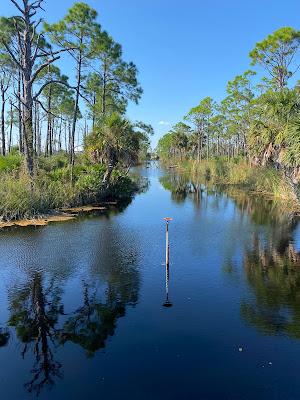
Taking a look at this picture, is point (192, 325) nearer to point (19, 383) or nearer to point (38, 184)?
point (19, 383)

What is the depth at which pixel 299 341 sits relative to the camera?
5.93 m

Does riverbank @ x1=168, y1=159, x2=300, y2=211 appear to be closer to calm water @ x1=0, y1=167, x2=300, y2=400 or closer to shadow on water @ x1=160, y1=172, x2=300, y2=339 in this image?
shadow on water @ x1=160, y1=172, x2=300, y2=339

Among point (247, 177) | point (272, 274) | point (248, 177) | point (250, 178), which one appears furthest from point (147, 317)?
point (247, 177)

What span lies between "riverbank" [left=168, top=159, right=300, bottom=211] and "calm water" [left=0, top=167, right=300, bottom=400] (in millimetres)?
8968

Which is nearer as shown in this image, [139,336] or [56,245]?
[139,336]

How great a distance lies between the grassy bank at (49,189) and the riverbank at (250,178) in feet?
31.5

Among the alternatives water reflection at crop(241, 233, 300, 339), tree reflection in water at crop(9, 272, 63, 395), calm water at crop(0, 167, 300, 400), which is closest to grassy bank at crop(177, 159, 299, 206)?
water reflection at crop(241, 233, 300, 339)

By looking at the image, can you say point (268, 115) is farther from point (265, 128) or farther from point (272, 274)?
point (272, 274)

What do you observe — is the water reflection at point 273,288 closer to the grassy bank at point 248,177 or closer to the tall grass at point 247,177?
the grassy bank at point 248,177

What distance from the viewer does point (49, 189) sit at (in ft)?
57.6

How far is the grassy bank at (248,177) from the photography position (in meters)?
21.8

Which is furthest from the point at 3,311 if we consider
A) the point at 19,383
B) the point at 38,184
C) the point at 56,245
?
the point at 38,184

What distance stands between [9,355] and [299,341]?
4.36m

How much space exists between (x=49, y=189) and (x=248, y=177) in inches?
768
